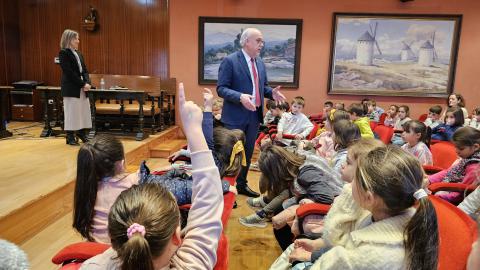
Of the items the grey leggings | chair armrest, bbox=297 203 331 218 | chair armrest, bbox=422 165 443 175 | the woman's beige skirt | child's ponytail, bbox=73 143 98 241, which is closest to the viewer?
child's ponytail, bbox=73 143 98 241

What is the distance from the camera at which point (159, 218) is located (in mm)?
822

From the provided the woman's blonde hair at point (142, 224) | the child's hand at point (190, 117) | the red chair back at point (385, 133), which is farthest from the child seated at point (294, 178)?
the red chair back at point (385, 133)

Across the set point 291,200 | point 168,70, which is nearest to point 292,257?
point 291,200

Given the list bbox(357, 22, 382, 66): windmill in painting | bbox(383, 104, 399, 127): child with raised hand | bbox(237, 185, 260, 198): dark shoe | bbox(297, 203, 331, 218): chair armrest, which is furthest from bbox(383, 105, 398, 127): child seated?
bbox(297, 203, 331, 218): chair armrest

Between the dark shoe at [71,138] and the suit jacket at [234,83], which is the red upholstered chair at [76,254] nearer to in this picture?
the suit jacket at [234,83]

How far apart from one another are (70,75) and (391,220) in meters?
4.10

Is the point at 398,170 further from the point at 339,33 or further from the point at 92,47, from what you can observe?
the point at 92,47

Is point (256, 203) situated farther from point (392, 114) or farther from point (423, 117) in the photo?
point (423, 117)

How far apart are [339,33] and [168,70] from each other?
10.2ft

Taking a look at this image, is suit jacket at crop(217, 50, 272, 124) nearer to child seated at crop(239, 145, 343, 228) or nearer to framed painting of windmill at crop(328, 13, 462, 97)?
child seated at crop(239, 145, 343, 228)

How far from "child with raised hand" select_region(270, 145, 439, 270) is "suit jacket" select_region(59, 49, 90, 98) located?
12.9 ft

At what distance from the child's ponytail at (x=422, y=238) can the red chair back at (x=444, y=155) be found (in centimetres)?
194

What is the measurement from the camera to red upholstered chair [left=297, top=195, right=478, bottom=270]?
3.64 feet

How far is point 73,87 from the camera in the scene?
4258 mm
